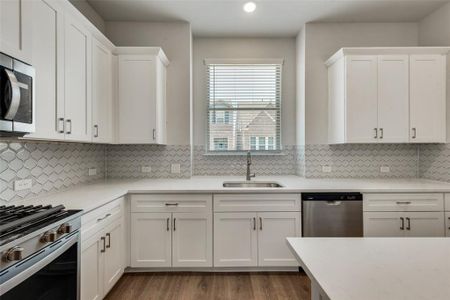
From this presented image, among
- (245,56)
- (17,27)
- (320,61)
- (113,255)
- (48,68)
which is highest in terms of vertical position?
(245,56)

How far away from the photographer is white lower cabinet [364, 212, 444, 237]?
268cm

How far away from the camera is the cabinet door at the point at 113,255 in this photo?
224 cm

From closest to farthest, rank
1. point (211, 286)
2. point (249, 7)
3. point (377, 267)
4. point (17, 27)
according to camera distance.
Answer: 1. point (377, 267)
2. point (17, 27)
3. point (211, 286)
4. point (249, 7)

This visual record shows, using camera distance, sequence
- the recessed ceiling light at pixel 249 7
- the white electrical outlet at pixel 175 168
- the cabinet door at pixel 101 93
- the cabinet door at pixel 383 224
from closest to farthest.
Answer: the cabinet door at pixel 101 93, the cabinet door at pixel 383 224, the recessed ceiling light at pixel 249 7, the white electrical outlet at pixel 175 168

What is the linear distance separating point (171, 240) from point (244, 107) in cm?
199

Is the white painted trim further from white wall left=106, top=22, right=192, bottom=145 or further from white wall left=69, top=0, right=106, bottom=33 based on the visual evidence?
white wall left=69, top=0, right=106, bottom=33

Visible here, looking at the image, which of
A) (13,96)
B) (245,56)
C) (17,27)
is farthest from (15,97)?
(245,56)

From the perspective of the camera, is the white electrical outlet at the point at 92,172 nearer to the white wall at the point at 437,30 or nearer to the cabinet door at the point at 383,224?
the cabinet door at the point at 383,224

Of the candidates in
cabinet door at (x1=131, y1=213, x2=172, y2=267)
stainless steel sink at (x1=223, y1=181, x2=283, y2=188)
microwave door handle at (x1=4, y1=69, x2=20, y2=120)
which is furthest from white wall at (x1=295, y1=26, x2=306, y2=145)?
microwave door handle at (x1=4, y1=69, x2=20, y2=120)

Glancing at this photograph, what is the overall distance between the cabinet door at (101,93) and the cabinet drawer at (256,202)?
4.29 feet

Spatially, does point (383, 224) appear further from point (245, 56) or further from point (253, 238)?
point (245, 56)

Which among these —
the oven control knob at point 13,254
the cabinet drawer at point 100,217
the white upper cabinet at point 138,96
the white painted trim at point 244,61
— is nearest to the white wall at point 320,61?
the white painted trim at point 244,61

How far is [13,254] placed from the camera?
113 cm

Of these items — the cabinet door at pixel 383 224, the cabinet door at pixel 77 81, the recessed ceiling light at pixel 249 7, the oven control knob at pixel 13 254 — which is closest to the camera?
the oven control knob at pixel 13 254
